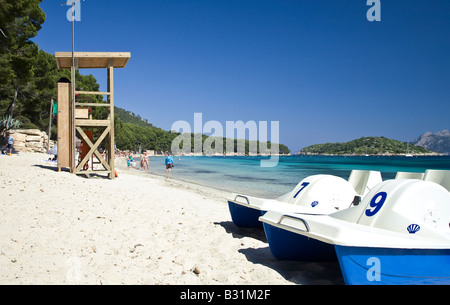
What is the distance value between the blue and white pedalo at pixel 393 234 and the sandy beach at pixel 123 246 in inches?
34.7

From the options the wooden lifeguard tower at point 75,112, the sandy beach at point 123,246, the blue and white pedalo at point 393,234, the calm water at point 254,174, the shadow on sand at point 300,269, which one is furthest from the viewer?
the calm water at point 254,174


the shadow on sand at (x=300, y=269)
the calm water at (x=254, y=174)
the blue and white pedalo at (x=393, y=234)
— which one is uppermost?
the blue and white pedalo at (x=393, y=234)

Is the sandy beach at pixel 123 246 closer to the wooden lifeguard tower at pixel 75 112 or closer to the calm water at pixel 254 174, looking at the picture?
the wooden lifeguard tower at pixel 75 112

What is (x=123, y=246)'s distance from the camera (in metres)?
5.38

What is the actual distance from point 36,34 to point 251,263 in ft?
80.6

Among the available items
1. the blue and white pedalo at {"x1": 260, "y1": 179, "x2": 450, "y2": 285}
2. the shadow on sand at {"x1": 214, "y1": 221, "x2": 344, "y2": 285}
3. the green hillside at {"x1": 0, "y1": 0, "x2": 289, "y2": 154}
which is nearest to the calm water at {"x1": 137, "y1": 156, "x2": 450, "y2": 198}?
the green hillside at {"x1": 0, "y1": 0, "x2": 289, "y2": 154}

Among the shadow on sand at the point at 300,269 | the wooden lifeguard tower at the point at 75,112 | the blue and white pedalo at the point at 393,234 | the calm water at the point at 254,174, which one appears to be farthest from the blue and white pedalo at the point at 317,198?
the calm water at the point at 254,174

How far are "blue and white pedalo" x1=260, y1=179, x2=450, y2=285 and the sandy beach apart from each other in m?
0.88

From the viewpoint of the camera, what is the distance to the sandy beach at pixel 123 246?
13.6ft

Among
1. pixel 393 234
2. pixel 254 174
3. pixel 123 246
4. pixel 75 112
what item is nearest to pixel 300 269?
pixel 393 234

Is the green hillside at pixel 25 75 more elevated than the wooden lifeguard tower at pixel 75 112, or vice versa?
the green hillside at pixel 25 75

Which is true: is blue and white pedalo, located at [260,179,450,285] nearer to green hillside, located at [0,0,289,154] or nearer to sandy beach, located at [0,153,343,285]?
sandy beach, located at [0,153,343,285]

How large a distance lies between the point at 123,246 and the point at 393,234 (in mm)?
3832
